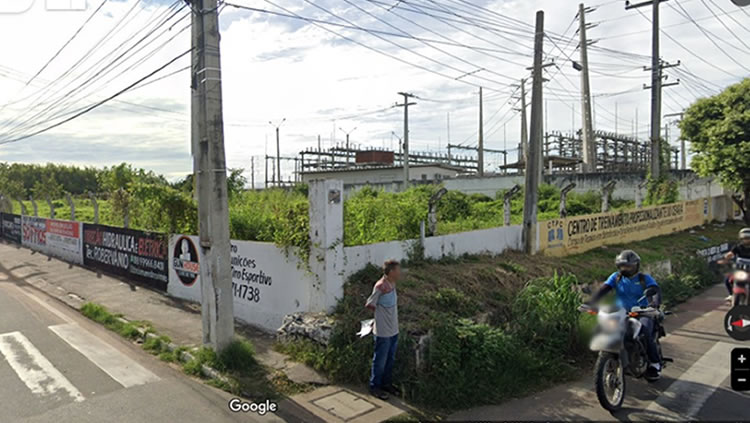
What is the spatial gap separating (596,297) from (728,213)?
88.0 ft

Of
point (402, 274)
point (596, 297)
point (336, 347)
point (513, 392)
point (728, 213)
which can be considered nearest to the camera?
point (596, 297)

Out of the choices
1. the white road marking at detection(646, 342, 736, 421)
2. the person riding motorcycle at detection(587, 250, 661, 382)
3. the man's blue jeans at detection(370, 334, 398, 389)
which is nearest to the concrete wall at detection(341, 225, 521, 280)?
the man's blue jeans at detection(370, 334, 398, 389)

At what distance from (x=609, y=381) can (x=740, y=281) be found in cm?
200

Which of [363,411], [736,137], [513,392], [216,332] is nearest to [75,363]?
[216,332]

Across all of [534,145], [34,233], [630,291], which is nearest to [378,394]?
[630,291]

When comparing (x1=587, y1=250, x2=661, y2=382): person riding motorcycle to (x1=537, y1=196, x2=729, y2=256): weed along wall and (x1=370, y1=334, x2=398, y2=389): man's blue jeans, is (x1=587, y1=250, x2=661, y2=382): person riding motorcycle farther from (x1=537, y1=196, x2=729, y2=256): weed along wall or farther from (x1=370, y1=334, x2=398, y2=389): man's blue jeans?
(x1=537, y1=196, x2=729, y2=256): weed along wall

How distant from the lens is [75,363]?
6.99 m

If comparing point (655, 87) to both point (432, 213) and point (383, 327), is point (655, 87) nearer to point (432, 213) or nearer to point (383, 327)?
point (432, 213)

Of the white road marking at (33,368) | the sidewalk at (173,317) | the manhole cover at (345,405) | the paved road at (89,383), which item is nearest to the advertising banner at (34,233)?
the sidewalk at (173,317)

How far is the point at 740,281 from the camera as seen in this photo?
5.67 m

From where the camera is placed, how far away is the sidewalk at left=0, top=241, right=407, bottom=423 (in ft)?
17.8

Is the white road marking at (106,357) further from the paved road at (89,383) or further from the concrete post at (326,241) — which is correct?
the concrete post at (326,241)

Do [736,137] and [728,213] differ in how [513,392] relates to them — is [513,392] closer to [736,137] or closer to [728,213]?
[736,137]

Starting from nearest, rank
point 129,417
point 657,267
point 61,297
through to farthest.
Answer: point 129,417
point 61,297
point 657,267
